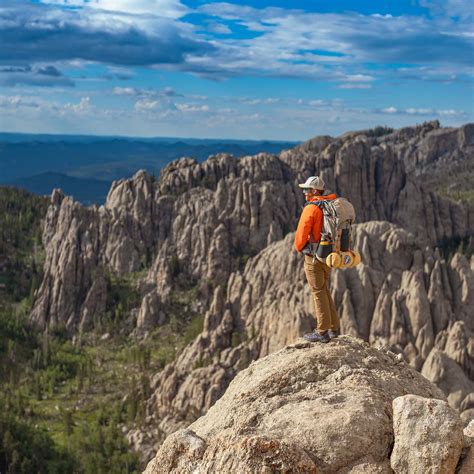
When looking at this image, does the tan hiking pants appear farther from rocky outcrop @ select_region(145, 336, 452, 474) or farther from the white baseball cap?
the white baseball cap

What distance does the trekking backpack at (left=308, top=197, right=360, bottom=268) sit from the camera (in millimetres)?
14453

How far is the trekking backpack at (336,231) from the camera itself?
47.4 ft

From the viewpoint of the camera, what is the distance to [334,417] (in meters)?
11.8

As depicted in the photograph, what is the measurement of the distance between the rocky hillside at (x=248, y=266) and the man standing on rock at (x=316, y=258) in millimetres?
39614

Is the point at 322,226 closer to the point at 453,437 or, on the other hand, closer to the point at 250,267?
the point at 453,437

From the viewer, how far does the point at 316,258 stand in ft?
49.3

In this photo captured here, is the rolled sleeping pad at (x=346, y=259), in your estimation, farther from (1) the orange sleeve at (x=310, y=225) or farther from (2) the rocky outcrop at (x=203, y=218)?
(2) the rocky outcrop at (x=203, y=218)

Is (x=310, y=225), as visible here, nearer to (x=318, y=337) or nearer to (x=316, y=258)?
(x=316, y=258)

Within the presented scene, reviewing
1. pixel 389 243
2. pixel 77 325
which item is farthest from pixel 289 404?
pixel 77 325

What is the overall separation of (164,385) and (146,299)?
34.7 metres

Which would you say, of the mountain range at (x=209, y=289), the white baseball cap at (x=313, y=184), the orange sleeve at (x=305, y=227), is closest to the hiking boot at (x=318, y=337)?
the mountain range at (x=209, y=289)

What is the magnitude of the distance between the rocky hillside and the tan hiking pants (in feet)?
130

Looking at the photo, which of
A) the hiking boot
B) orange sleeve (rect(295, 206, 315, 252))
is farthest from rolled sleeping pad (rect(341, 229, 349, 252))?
the hiking boot

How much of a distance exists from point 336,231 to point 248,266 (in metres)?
86.2
